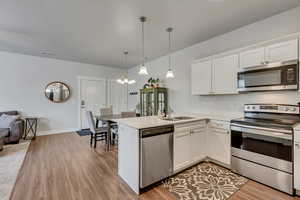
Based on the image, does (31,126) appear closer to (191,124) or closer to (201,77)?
(191,124)

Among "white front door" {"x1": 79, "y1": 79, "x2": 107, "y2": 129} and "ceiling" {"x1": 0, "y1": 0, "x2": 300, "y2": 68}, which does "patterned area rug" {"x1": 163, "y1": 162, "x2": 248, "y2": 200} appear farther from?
"white front door" {"x1": 79, "y1": 79, "x2": 107, "y2": 129}

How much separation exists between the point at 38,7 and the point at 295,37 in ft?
12.6

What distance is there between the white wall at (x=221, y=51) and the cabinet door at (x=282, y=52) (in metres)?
0.43

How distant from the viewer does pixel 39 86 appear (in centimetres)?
512

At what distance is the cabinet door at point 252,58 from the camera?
7.92 feet

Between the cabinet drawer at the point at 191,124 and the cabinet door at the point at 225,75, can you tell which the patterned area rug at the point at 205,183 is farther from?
the cabinet door at the point at 225,75

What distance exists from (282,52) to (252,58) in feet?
1.27

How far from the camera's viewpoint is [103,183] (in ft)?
7.41

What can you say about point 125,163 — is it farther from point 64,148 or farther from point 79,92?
point 79,92

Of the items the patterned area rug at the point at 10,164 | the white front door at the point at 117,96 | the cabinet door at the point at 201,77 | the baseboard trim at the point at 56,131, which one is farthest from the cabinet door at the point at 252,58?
the baseboard trim at the point at 56,131

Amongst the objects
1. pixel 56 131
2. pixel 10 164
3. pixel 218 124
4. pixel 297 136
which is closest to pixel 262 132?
pixel 297 136

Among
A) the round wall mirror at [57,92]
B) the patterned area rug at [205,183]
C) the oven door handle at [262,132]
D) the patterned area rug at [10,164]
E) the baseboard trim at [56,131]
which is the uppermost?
the round wall mirror at [57,92]

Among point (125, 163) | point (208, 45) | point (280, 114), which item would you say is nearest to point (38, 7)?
point (125, 163)

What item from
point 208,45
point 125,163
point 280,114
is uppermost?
point 208,45
